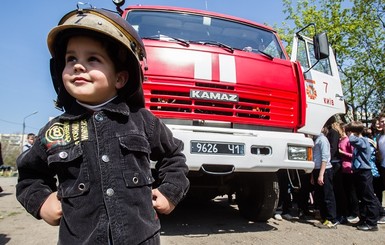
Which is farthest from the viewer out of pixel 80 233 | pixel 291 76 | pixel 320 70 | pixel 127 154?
pixel 320 70

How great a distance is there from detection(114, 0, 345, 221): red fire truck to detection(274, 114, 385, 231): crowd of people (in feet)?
2.01

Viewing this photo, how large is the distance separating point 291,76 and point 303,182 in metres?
2.13

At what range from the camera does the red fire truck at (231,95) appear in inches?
139

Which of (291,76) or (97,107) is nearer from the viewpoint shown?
(97,107)

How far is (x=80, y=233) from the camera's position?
49.8 inches

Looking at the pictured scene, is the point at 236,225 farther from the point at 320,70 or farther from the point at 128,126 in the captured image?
the point at 128,126

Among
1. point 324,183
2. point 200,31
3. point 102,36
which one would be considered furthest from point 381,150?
point 102,36

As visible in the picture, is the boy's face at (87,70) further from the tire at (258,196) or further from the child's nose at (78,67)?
the tire at (258,196)

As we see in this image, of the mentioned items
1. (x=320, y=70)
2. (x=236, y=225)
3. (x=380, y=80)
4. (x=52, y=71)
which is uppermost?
(x=380, y=80)

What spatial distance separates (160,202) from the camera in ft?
4.72

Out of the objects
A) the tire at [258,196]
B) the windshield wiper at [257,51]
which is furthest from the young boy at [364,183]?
the windshield wiper at [257,51]

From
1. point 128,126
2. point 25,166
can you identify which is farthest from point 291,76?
point 25,166

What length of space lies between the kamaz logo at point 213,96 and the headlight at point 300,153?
2.63 feet

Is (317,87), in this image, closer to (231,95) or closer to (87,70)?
(231,95)
